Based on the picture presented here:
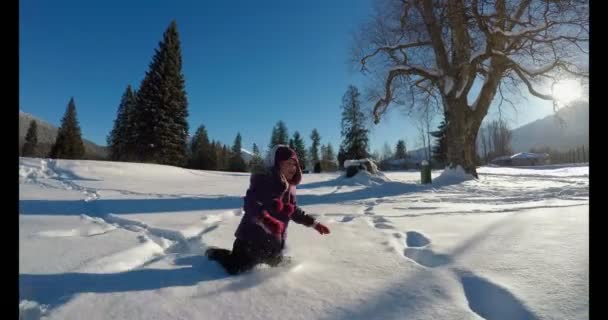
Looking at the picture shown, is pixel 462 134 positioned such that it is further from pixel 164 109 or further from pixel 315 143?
pixel 315 143

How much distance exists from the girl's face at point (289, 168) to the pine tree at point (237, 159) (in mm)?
36138

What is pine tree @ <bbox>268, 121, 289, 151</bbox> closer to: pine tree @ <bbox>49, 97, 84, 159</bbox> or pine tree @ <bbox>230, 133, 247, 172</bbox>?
pine tree @ <bbox>230, 133, 247, 172</bbox>

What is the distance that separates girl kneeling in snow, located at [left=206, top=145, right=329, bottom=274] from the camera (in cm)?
177

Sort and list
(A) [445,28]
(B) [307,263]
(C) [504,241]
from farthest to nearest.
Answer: (A) [445,28], (C) [504,241], (B) [307,263]

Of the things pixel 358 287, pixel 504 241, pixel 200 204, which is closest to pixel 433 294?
pixel 358 287

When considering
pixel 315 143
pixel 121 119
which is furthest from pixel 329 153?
pixel 121 119

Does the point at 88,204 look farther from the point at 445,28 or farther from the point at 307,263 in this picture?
the point at 445,28

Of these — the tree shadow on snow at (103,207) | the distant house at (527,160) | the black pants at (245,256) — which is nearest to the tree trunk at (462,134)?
the tree shadow on snow at (103,207)

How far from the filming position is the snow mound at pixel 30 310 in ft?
3.87

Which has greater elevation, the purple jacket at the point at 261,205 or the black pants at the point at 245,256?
the purple jacket at the point at 261,205

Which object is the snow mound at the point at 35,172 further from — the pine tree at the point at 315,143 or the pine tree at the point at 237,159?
the pine tree at the point at 315,143

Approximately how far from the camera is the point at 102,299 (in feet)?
4.34

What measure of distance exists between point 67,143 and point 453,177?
41.5 m
